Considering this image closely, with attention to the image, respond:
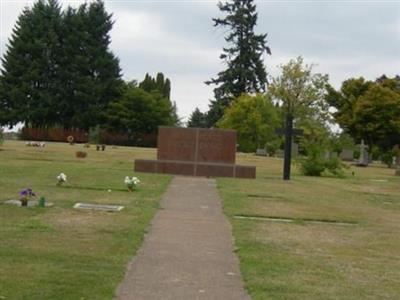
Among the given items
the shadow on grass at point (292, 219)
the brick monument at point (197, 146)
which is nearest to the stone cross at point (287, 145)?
the brick monument at point (197, 146)

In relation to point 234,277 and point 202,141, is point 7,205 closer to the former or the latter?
point 234,277

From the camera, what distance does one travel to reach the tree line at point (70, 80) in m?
68.4

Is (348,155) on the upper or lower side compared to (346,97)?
lower

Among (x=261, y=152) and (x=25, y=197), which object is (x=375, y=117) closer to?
(x=261, y=152)

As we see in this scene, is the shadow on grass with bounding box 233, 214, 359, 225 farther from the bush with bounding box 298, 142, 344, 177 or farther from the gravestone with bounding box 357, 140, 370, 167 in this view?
the gravestone with bounding box 357, 140, 370, 167

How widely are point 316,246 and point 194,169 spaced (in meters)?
16.6

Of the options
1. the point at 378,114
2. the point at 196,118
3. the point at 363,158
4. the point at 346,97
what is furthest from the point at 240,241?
the point at 196,118

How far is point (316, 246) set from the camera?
32.6 feet

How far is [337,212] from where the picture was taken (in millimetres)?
15234

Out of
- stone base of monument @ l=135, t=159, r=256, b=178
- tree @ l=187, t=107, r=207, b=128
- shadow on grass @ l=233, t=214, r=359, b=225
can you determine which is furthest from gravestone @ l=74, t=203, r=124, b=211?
tree @ l=187, t=107, r=207, b=128

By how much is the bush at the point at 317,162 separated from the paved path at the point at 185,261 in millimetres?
18197

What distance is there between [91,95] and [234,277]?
63215 mm

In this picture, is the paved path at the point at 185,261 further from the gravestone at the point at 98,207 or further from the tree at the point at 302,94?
the tree at the point at 302,94

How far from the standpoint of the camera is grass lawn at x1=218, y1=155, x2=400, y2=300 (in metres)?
6.97
